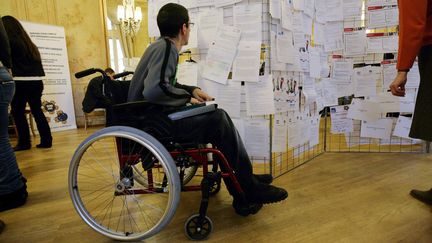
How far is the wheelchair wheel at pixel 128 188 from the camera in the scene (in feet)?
3.57

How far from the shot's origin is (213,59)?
1790 mm

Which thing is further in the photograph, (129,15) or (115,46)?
(115,46)

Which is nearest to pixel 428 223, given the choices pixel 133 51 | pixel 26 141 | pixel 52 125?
pixel 26 141

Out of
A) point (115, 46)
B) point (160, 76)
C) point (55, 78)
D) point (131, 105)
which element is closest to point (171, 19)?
point (160, 76)

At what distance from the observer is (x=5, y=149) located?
154cm

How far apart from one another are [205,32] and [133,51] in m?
5.27

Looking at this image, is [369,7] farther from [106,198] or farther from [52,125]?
[52,125]

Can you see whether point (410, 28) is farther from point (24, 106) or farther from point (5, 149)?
point (24, 106)

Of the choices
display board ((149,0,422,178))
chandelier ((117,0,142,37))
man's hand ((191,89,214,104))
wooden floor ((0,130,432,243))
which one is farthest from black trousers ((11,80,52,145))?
chandelier ((117,0,142,37))

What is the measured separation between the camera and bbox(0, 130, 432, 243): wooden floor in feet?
4.17

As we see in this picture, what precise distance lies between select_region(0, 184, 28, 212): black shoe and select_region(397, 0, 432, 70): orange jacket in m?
2.10

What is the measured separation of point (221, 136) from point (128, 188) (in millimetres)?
456

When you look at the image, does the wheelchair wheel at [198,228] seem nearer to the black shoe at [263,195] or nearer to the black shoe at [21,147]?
the black shoe at [263,195]

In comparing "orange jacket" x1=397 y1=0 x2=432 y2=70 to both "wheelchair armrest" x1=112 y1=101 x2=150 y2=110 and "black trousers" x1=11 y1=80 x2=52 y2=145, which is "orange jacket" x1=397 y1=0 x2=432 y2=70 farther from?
"black trousers" x1=11 y1=80 x2=52 y2=145
